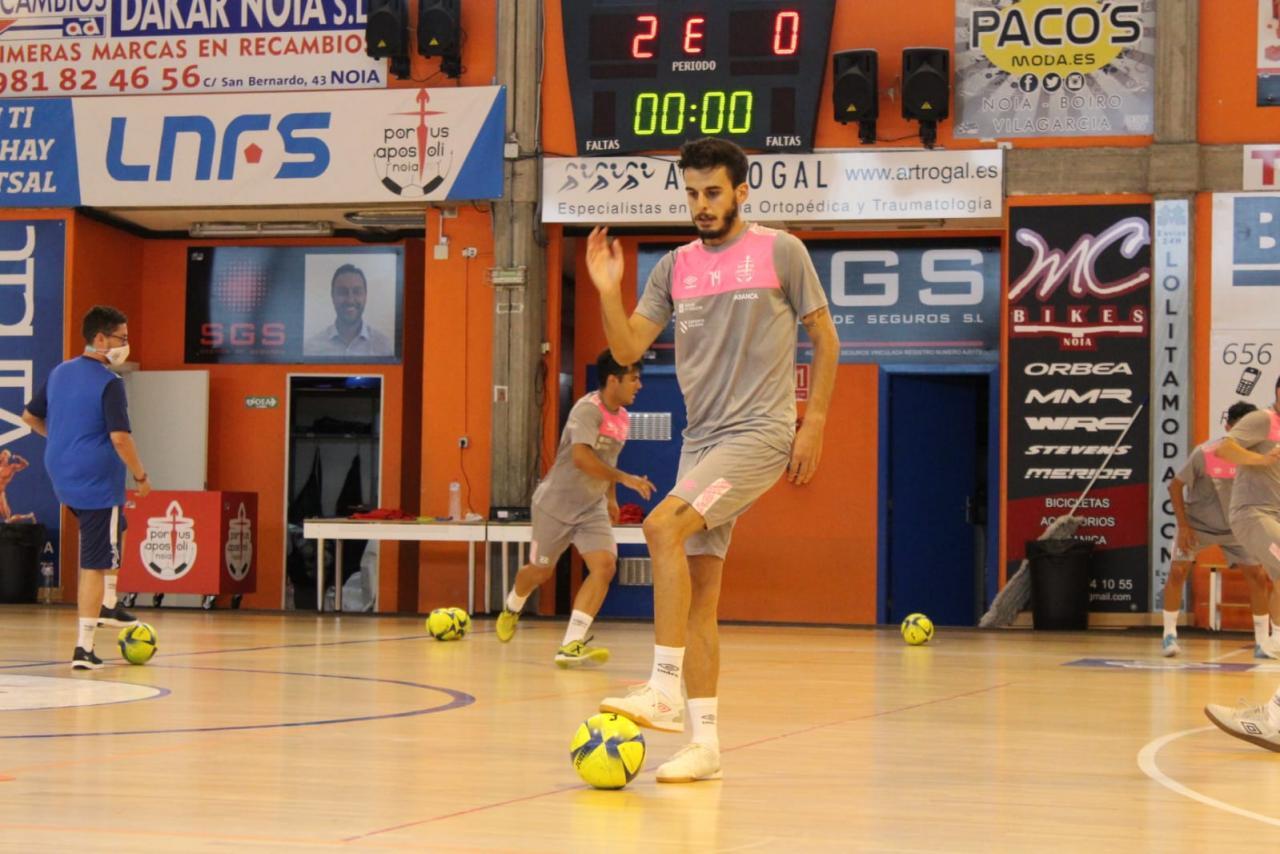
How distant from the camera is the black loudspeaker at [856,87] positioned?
16.7 m

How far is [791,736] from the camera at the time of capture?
727 centimetres

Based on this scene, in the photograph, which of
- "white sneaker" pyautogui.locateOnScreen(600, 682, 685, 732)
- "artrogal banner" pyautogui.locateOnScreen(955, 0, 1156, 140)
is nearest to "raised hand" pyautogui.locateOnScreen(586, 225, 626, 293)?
"white sneaker" pyautogui.locateOnScreen(600, 682, 685, 732)

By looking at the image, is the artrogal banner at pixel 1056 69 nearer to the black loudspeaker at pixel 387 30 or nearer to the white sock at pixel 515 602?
the black loudspeaker at pixel 387 30

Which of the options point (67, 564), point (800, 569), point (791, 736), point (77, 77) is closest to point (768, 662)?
point (791, 736)

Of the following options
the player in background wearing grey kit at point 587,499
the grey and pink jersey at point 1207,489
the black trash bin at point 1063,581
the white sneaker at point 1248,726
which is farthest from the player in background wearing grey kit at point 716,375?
the black trash bin at point 1063,581

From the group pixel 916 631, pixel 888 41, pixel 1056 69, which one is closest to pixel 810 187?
pixel 888 41

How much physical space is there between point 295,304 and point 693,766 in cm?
1481

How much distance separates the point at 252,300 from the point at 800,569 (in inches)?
267

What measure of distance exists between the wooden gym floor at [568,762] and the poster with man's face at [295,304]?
7963 millimetres

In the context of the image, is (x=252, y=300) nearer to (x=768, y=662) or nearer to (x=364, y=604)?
(x=364, y=604)

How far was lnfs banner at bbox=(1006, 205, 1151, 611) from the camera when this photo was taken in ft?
55.2

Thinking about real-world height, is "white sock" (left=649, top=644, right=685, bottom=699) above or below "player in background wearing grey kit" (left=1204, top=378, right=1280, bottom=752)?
below

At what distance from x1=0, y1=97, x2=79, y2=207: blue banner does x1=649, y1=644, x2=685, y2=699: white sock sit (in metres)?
14.3

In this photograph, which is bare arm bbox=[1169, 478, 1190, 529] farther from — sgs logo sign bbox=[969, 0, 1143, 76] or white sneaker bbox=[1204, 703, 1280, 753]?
white sneaker bbox=[1204, 703, 1280, 753]
